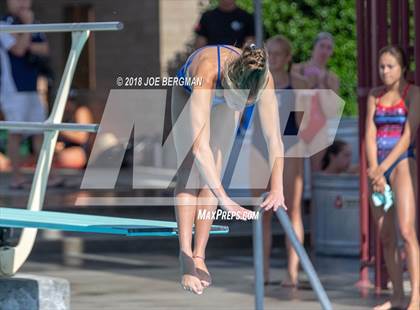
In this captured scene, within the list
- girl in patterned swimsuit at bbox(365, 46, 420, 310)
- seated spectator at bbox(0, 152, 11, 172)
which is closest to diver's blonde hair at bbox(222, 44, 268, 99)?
girl in patterned swimsuit at bbox(365, 46, 420, 310)

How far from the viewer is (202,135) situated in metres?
6.44

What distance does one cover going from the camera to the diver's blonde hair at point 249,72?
620 centimetres

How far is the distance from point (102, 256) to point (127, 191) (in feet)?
6.46

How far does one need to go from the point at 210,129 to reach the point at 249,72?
0.79 m

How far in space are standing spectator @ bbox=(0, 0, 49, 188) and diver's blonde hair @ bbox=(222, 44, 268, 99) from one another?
7249mm

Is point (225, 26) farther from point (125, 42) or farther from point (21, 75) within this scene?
point (125, 42)

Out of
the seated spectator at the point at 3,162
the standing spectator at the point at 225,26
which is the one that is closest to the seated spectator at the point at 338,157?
the standing spectator at the point at 225,26

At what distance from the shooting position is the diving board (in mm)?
6281

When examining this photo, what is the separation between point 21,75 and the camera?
13.6 meters

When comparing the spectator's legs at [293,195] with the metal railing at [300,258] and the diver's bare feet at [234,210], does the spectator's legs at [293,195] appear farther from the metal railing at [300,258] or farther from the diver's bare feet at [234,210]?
the diver's bare feet at [234,210]

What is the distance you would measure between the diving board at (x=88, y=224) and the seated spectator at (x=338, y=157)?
5.07 metres

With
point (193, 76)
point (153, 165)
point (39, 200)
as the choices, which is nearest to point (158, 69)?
point (153, 165)

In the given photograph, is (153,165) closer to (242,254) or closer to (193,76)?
(242,254)

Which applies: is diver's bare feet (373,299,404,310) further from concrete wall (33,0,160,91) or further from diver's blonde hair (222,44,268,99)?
concrete wall (33,0,160,91)
